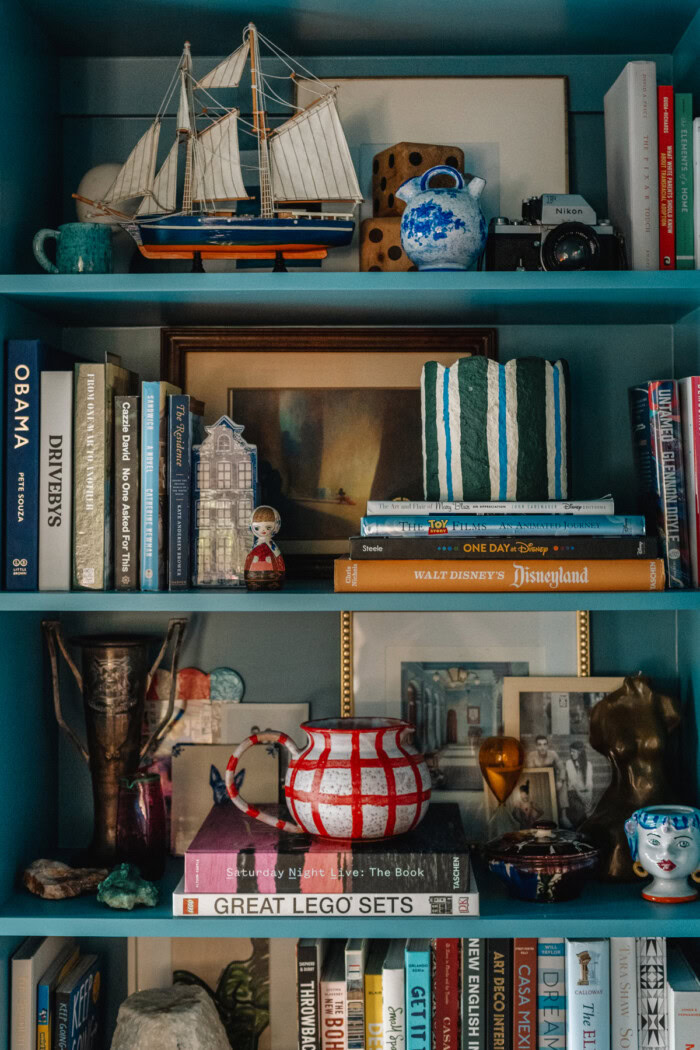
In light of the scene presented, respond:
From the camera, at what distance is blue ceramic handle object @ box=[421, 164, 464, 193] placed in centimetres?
115

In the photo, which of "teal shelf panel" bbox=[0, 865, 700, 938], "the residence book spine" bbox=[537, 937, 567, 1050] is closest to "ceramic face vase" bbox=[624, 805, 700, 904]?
"teal shelf panel" bbox=[0, 865, 700, 938]

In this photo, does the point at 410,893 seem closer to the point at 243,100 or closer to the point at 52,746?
the point at 52,746

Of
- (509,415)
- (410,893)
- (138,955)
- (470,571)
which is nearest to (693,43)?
(509,415)

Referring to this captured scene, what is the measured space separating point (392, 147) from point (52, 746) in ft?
3.11

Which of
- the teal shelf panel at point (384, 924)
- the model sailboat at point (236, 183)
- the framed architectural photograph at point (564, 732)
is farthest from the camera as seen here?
the framed architectural photograph at point (564, 732)

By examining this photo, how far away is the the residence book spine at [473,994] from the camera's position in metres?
1.19

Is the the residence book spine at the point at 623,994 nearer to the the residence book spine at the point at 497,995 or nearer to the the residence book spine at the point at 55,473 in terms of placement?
the the residence book spine at the point at 497,995

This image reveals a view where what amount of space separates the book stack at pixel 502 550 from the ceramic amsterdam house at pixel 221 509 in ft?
0.52

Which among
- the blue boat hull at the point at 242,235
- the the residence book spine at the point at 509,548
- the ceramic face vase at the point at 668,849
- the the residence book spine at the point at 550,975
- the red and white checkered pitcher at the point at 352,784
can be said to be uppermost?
the blue boat hull at the point at 242,235

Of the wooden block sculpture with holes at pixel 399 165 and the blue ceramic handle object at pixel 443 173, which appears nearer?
the blue ceramic handle object at pixel 443 173

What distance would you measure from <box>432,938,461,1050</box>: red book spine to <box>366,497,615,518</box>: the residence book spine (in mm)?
528

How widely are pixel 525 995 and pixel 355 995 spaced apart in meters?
0.21

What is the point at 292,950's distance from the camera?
1363mm

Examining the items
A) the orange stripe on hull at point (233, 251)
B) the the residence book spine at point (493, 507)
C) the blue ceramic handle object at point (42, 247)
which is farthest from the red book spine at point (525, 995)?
the blue ceramic handle object at point (42, 247)
